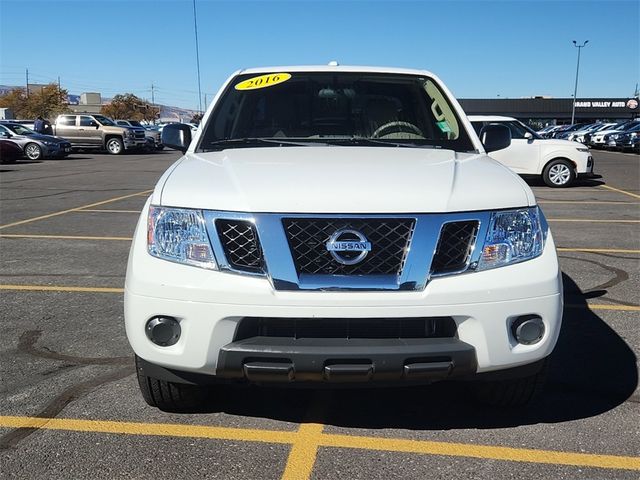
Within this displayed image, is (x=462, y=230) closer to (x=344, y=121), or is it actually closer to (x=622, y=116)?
(x=344, y=121)

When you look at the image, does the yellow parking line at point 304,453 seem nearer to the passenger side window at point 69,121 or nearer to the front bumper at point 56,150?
the front bumper at point 56,150

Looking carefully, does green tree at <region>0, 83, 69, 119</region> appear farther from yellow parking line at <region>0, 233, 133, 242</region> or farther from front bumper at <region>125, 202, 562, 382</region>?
front bumper at <region>125, 202, 562, 382</region>

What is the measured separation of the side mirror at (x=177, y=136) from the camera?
4.42 metres

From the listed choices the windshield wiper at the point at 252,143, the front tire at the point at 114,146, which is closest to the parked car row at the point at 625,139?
the front tire at the point at 114,146

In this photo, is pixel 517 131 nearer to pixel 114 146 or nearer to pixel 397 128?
pixel 397 128

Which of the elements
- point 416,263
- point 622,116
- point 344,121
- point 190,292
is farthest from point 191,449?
point 622,116

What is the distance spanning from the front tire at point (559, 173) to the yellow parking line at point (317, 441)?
1301 cm

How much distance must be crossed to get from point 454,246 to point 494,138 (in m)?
1.92

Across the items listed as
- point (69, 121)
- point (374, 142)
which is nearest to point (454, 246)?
point (374, 142)

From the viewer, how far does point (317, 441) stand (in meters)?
2.98

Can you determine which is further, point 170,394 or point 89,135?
point 89,135

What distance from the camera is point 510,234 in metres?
2.83

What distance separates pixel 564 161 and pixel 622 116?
76.4 meters

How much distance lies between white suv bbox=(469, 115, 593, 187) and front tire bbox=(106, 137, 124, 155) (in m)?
21.3
